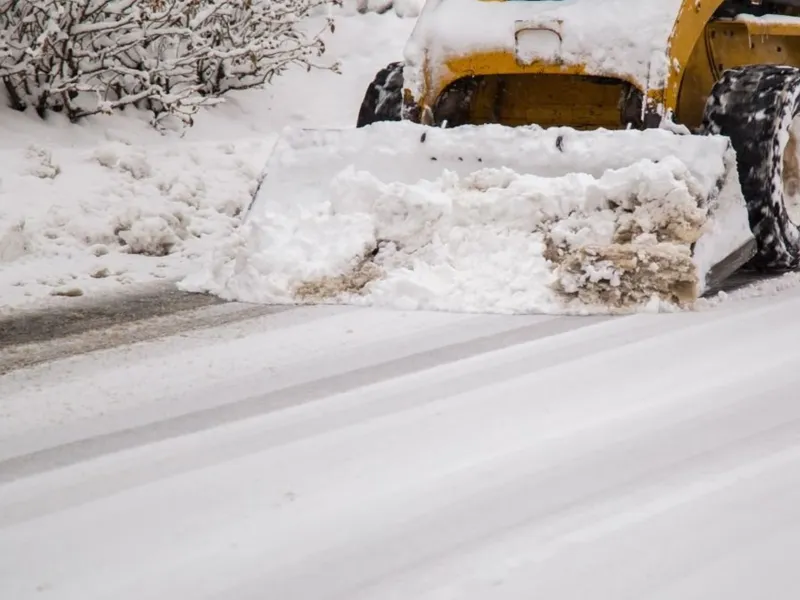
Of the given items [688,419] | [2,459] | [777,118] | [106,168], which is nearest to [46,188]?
[106,168]

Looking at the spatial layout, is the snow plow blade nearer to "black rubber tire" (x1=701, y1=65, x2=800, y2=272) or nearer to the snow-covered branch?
"black rubber tire" (x1=701, y1=65, x2=800, y2=272)

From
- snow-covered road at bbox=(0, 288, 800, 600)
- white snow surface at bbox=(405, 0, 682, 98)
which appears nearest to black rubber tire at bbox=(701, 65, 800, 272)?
white snow surface at bbox=(405, 0, 682, 98)

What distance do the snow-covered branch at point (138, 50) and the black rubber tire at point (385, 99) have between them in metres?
1.84

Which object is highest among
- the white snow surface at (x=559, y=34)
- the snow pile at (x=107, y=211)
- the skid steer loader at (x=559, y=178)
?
the white snow surface at (x=559, y=34)

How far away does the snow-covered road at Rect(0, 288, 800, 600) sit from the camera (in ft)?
7.45

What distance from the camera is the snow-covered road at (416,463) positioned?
7.45ft

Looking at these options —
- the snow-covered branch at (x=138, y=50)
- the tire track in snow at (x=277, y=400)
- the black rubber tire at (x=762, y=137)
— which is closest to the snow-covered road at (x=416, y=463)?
the tire track in snow at (x=277, y=400)

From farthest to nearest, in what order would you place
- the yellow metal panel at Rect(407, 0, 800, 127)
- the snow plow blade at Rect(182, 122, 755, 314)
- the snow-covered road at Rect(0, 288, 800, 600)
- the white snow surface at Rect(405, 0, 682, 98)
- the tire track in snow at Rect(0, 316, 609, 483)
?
the yellow metal panel at Rect(407, 0, 800, 127)
the white snow surface at Rect(405, 0, 682, 98)
the snow plow blade at Rect(182, 122, 755, 314)
the tire track in snow at Rect(0, 316, 609, 483)
the snow-covered road at Rect(0, 288, 800, 600)

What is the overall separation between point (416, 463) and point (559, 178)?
1917 mm

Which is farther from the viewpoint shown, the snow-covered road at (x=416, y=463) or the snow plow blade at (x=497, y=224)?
the snow plow blade at (x=497, y=224)

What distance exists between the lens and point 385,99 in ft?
18.5

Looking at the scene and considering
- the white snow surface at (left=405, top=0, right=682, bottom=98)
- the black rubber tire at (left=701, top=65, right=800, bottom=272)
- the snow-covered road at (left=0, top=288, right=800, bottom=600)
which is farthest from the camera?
the white snow surface at (left=405, top=0, right=682, bottom=98)

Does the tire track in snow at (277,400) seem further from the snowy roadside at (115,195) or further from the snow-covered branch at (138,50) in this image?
the snow-covered branch at (138,50)

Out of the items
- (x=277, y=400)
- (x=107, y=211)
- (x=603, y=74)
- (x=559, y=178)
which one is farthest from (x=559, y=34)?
(x=107, y=211)
